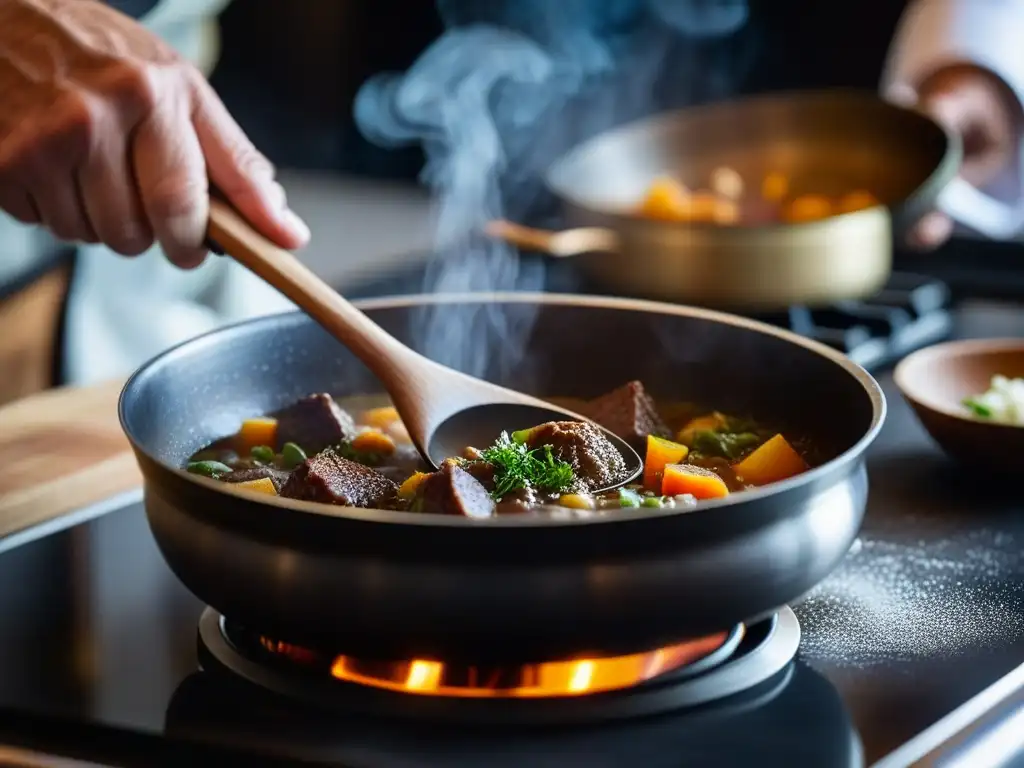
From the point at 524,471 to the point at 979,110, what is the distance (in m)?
2.22

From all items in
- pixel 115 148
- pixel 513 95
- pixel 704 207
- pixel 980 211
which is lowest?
pixel 513 95

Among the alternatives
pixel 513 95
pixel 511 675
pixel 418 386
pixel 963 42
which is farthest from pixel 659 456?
pixel 513 95

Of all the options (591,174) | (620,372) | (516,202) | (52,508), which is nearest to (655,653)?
(620,372)

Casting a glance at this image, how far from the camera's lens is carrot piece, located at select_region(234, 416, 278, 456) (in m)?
1.75

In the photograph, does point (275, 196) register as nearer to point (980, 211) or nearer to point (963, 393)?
point (963, 393)

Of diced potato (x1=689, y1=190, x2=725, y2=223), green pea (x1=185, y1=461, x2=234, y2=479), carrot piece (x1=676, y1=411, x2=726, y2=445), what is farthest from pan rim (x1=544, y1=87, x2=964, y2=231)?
green pea (x1=185, y1=461, x2=234, y2=479)

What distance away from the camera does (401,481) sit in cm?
161

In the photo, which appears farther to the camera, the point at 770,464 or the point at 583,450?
the point at 770,464

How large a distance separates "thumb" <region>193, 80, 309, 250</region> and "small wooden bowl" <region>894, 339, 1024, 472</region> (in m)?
0.92

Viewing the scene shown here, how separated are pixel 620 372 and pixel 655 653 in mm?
625

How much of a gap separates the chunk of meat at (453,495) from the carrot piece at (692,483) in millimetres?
227

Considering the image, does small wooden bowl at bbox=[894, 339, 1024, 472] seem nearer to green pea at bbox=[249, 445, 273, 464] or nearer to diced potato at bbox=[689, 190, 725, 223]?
diced potato at bbox=[689, 190, 725, 223]

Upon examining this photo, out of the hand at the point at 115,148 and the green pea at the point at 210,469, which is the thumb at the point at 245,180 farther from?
the green pea at the point at 210,469

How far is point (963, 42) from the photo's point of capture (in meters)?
3.23
